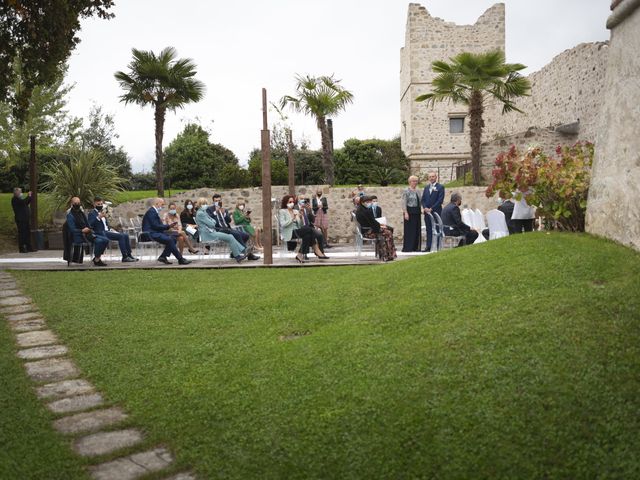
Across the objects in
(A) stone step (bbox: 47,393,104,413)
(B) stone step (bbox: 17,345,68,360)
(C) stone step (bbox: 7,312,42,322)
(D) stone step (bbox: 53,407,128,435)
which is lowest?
(D) stone step (bbox: 53,407,128,435)

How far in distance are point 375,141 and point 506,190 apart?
83.0 ft

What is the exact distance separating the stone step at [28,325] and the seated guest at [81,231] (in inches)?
209

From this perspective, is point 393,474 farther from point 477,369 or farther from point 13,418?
point 13,418

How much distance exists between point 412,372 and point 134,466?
1737 millimetres

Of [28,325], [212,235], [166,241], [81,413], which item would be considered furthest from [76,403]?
[212,235]

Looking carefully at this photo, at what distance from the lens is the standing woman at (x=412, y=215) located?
519 inches

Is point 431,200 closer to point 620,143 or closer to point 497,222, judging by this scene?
point 497,222

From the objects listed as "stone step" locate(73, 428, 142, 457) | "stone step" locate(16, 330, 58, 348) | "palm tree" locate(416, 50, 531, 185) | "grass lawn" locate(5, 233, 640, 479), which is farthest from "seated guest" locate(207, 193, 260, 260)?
"palm tree" locate(416, 50, 531, 185)

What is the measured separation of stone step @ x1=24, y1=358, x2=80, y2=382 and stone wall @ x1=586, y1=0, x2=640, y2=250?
468 cm

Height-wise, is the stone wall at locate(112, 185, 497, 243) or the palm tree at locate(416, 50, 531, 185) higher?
the palm tree at locate(416, 50, 531, 185)

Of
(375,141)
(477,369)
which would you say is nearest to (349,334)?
(477,369)

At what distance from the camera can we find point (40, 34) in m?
11.0

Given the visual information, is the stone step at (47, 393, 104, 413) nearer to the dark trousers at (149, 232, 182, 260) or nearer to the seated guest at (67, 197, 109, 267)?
the dark trousers at (149, 232, 182, 260)

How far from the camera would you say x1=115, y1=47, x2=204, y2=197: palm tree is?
21156mm
